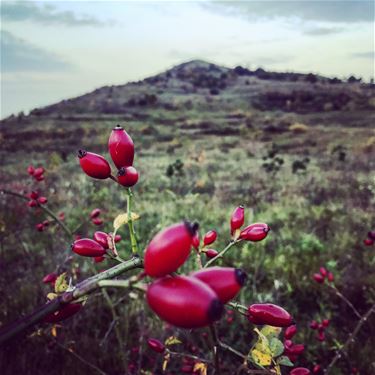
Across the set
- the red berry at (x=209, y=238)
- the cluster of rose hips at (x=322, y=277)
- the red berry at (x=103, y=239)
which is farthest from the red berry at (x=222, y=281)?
the cluster of rose hips at (x=322, y=277)

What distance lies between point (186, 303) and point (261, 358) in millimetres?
800

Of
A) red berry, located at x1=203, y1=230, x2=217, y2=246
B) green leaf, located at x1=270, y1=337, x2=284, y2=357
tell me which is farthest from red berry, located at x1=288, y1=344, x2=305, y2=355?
red berry, located at x1=203, y1=230, x2=217, y2=246

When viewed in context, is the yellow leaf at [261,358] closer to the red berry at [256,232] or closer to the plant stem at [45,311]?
the red berry at [256,232]

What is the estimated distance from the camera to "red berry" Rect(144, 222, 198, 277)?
643 millimetres

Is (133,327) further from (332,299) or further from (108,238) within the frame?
(108,238)

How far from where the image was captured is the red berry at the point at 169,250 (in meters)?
0.64

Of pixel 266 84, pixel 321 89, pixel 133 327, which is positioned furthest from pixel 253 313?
pixel 266 84

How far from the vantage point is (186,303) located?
0.58 metres

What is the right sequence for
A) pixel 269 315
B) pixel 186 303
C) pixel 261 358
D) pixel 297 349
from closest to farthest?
pixel 186 303, pixel 269 315, pixel 261 358, pixel 297 349

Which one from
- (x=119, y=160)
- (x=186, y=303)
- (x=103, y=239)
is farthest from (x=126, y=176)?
(x=186, y=303)

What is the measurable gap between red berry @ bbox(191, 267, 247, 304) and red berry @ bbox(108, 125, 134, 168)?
0.46 meters

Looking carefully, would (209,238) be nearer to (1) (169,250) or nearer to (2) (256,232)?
(2) (256,232)

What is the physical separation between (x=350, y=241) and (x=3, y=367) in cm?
442

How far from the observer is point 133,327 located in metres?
3.79
